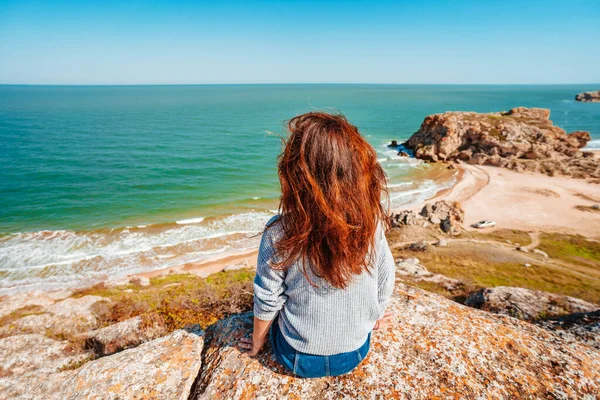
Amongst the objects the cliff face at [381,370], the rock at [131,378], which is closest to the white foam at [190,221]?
the cliff face at [381,370]

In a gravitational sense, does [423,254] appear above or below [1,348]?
below

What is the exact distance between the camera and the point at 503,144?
46.7 metres

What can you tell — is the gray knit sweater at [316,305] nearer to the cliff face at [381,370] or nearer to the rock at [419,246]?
the cliff face at [381,370]

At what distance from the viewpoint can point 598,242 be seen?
21484 millimetres

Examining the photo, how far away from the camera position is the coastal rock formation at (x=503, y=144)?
42.4m

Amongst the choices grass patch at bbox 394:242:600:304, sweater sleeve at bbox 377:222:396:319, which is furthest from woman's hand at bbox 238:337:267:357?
grass patch at bbox 394:242:600:304

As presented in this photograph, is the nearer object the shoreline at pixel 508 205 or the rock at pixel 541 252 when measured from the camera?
the rock at pixel 541 252

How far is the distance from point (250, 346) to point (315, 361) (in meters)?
0.88

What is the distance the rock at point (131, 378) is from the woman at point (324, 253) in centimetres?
104

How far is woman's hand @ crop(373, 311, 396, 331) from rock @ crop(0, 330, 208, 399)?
216cm

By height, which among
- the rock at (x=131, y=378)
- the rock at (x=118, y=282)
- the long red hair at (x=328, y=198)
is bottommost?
the rock at (x=118, y=282)

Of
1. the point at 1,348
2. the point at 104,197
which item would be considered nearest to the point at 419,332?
the point at 1,348

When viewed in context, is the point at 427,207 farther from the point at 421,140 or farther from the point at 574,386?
the point at 421,140

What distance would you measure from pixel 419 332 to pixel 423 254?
15675 mm
